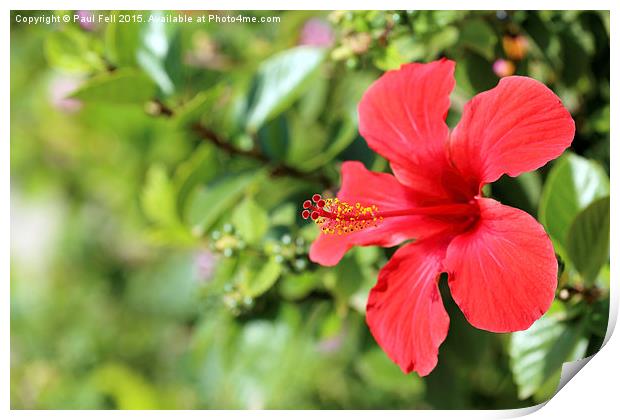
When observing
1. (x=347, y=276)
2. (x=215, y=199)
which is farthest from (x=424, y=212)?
(x=215, y=199)

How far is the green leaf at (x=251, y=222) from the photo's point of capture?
28.8 inches

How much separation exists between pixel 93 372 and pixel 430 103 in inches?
28.1

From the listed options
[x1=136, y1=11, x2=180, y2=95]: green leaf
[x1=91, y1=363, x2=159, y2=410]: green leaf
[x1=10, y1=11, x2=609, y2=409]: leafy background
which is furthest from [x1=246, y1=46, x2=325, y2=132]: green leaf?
[x1=91, y1=363, x2=159, y2=410]: green leaf

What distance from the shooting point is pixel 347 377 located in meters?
1.03

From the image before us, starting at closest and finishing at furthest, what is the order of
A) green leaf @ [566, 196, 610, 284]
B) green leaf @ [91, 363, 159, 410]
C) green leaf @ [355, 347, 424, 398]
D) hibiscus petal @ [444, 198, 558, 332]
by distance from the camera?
hibiscus petal @ [444, 198, 558, 332]
green leaf @ [566, 196, 610, 284]
green leaf @ [355, 347, 424, 398]
green leaf @ [91, 363, 159, 410]

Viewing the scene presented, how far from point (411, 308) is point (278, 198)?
0.92 ft

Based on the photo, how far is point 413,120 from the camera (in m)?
0.62

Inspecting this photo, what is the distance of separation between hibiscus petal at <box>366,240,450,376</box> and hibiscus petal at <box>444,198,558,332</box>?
23mm

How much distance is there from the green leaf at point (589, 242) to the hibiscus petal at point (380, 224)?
141mm

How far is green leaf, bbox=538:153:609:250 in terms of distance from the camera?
67 centimetres

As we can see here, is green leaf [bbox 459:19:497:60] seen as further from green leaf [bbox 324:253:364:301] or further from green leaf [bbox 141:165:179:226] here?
green leaf [bbox 141:165:179:226]

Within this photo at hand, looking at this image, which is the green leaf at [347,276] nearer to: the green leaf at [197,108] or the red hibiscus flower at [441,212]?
the red hibiscus flower at [441,212]

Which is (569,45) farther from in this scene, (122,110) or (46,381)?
(46,381)

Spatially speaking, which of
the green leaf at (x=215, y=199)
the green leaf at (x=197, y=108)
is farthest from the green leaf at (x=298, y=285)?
the green leaf at (x=197, y=108)
